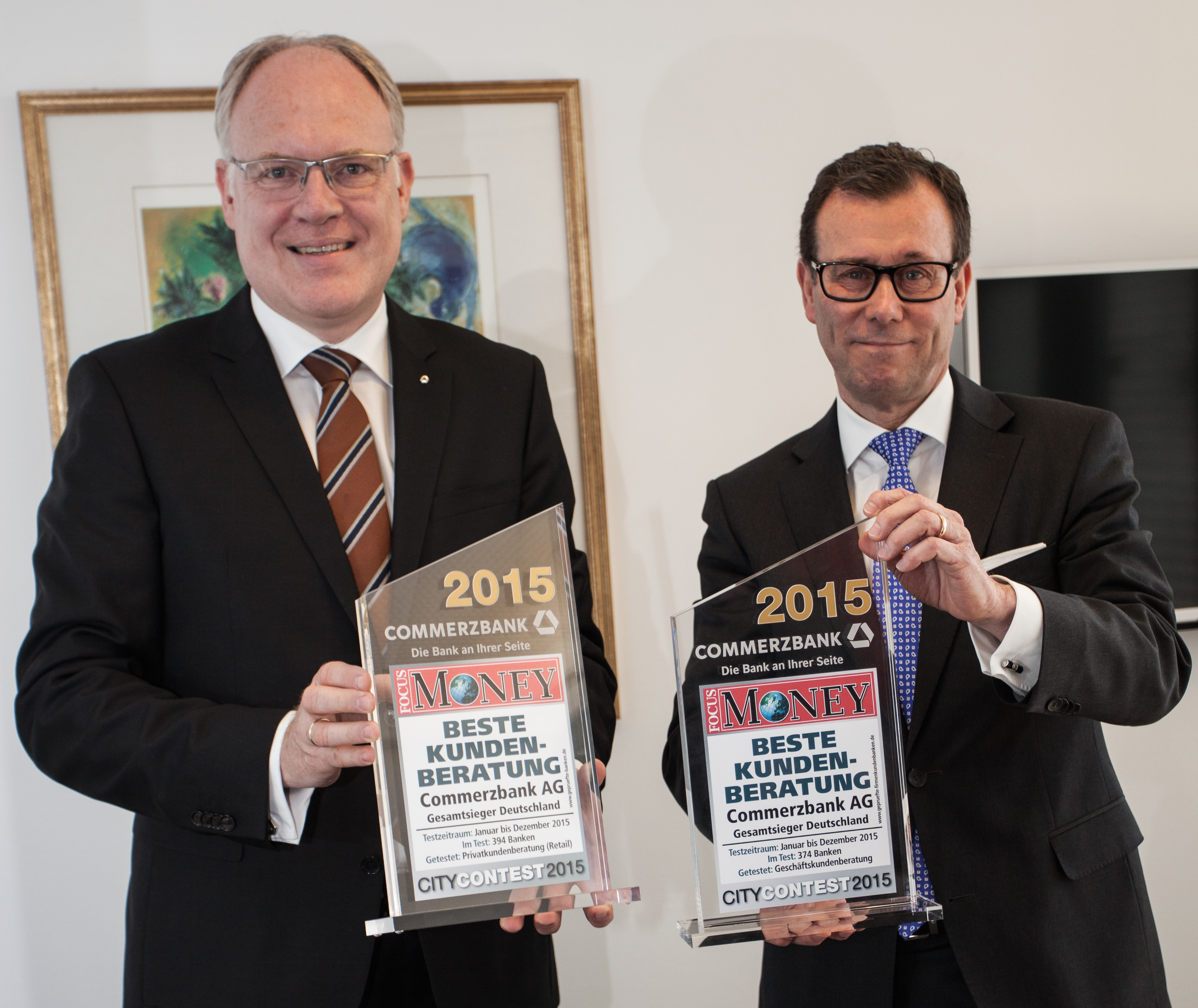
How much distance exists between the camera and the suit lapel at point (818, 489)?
171 cm

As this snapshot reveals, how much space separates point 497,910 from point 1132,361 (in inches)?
84.2

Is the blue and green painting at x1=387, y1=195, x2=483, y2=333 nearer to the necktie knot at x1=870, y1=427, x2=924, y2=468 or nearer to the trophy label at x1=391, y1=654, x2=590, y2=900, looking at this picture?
the necktie knot at x1=870, y1=427, x2=924, y2=468

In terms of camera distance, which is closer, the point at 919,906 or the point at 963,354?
the point at 919,906

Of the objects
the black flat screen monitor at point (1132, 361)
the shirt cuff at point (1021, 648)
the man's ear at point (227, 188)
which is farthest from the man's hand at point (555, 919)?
the black flat screen monitor at point (1132, 361)

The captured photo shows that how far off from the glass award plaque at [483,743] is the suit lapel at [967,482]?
526 millimetres

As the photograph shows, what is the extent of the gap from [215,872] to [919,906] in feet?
3.33

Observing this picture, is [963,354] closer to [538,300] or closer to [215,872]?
[538,300]

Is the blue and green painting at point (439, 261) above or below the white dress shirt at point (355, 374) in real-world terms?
above

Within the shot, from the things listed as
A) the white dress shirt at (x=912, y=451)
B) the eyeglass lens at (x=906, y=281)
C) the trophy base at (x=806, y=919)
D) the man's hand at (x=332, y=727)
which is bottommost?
the trophy base at (x=806, y=919)

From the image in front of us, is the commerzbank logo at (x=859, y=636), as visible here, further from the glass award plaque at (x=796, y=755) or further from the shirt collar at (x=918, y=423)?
the shirt collar at (x=918, y=423)

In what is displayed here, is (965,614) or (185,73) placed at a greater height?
(185,73)

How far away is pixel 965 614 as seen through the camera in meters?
1.43

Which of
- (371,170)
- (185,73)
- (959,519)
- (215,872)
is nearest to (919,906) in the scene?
(959,519)

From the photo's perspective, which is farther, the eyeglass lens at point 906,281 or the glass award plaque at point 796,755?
A: the eyeglass lens at point 906,281
